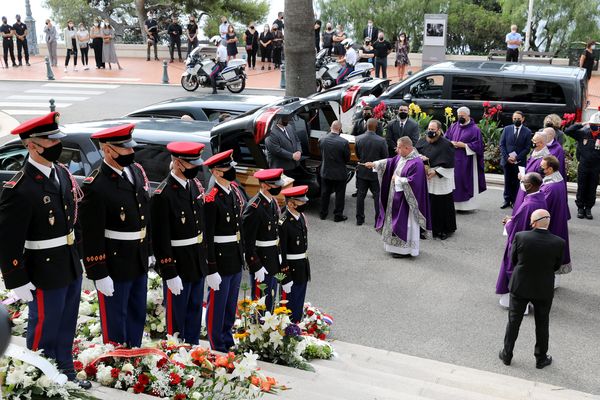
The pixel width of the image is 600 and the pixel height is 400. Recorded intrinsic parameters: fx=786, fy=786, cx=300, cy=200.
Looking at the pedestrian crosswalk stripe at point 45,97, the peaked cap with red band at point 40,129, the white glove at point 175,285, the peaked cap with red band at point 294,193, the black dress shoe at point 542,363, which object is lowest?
the black dress shoe at point 542,363

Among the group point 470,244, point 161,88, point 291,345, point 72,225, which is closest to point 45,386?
point 72,225

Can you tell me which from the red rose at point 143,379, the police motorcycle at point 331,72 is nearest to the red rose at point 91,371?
the red rose at point 143,379

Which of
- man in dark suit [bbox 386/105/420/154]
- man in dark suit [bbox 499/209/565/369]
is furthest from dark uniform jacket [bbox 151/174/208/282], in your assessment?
man in dark suit [bbox 386/105/420/154]

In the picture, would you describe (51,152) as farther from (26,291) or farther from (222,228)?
(222,228)

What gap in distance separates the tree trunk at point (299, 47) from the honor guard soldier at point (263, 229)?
388 inches

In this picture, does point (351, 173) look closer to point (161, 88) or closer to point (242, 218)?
point (242, 218)

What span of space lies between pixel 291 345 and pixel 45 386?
2.61 metres

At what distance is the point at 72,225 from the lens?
19.1ft

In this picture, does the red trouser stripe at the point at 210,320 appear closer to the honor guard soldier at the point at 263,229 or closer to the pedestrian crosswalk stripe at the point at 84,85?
the honor guard soldier at the point at 263,229

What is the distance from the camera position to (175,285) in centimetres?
659

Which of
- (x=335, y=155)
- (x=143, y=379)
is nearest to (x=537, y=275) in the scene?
(x=143, y=379)

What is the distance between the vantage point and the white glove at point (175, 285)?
6.56 meters

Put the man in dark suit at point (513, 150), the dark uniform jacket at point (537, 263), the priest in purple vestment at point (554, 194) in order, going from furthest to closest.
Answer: the man in dark suit at point (513, 150) < the priest in purple vestment at point (554, 194) < the dark uniform jacket at point (537, 263)

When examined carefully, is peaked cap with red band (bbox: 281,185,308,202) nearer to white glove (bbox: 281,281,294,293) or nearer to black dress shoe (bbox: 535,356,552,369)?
white glove (bbox: 281,281,294,293)
